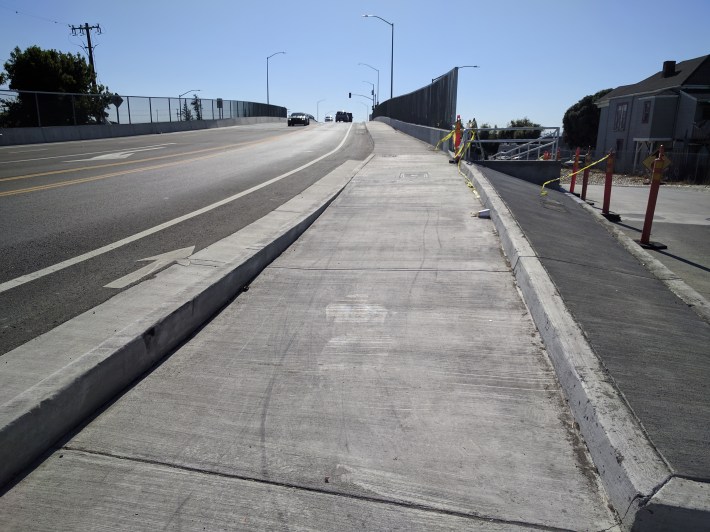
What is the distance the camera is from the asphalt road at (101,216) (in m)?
4.92

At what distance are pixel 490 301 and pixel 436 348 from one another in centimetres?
110

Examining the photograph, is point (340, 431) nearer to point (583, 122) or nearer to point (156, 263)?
point (156, 263)

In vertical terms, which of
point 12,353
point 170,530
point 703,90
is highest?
point 703,90

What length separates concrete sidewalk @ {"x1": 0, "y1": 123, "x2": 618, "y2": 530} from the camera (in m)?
2.51

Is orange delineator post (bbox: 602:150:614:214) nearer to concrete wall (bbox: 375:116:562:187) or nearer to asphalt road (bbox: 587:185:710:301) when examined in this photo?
asphalt road (bbox: 587:185:710:301)

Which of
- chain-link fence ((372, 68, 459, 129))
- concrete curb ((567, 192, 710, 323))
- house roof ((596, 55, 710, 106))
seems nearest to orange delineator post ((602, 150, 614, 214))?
concrete curb ((567, 192, 710, 323))

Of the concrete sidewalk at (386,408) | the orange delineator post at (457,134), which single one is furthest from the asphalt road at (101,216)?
the orange delineator post at (457,134)

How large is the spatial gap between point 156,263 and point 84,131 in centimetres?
2748

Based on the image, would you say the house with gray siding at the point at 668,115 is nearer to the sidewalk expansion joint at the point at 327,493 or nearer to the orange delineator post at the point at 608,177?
the orange delineator post at the point at 608,177

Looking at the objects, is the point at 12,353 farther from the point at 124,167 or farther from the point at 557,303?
the point at 124,167

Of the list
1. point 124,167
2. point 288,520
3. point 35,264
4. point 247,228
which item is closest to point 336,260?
point 247,228

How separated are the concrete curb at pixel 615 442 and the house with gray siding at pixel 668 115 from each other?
34719 millimetres

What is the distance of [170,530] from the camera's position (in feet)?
7.82

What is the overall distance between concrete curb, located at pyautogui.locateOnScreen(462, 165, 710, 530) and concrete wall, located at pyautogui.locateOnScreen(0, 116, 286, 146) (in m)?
26.1
